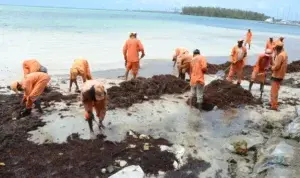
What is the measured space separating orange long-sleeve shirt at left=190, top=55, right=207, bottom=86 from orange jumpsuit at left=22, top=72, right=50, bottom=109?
12.4ft

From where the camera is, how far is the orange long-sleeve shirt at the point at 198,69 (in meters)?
8.87

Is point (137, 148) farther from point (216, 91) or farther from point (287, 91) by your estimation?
point (287, 91)

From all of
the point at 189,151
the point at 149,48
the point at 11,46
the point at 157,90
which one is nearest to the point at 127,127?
the point at 189,151

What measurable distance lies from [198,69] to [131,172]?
13.9 ft

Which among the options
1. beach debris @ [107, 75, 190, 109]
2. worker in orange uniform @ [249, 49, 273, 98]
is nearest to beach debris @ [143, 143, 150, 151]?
beach debris @ [107, 75, 190, 109]

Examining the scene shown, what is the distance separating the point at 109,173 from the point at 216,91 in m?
5.90

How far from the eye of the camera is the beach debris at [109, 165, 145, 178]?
536cm

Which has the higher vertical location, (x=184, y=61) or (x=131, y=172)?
(x=184, y=61)

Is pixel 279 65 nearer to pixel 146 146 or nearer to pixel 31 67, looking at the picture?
pixel 146 146

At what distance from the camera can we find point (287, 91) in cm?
1212

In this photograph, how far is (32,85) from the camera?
25.1ft

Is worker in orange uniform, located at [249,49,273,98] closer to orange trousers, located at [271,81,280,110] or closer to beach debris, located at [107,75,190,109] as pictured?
orange trousers, located at [271,81,280,110]

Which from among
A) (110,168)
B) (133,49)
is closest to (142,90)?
(133,49)

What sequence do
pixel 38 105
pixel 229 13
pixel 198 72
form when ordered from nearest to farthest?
pixel 38 105 < pixel 198 72 < pixel 229 13
